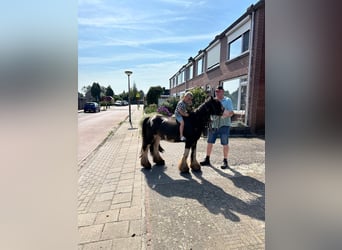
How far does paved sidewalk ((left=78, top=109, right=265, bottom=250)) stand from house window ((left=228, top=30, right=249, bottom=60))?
752 cm

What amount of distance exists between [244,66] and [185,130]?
7.78 metres

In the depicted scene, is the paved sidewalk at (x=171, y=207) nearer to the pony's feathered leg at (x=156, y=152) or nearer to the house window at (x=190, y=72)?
the pony's feathered leg at (x=156, y=152)

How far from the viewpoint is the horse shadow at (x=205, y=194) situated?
3.11 metres

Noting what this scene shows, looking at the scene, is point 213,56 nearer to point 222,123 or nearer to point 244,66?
point 244,66

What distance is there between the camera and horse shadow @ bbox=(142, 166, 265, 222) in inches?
122

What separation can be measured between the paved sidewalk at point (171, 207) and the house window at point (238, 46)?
752 centimetres

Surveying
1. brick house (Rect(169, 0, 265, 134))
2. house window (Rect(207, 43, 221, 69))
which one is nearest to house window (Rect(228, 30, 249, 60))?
brick house (Rect(169, 0, 265, 134))

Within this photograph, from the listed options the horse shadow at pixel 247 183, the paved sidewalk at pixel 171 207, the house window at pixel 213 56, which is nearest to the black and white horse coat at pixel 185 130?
the paved sidewalk at pixel 171 207
